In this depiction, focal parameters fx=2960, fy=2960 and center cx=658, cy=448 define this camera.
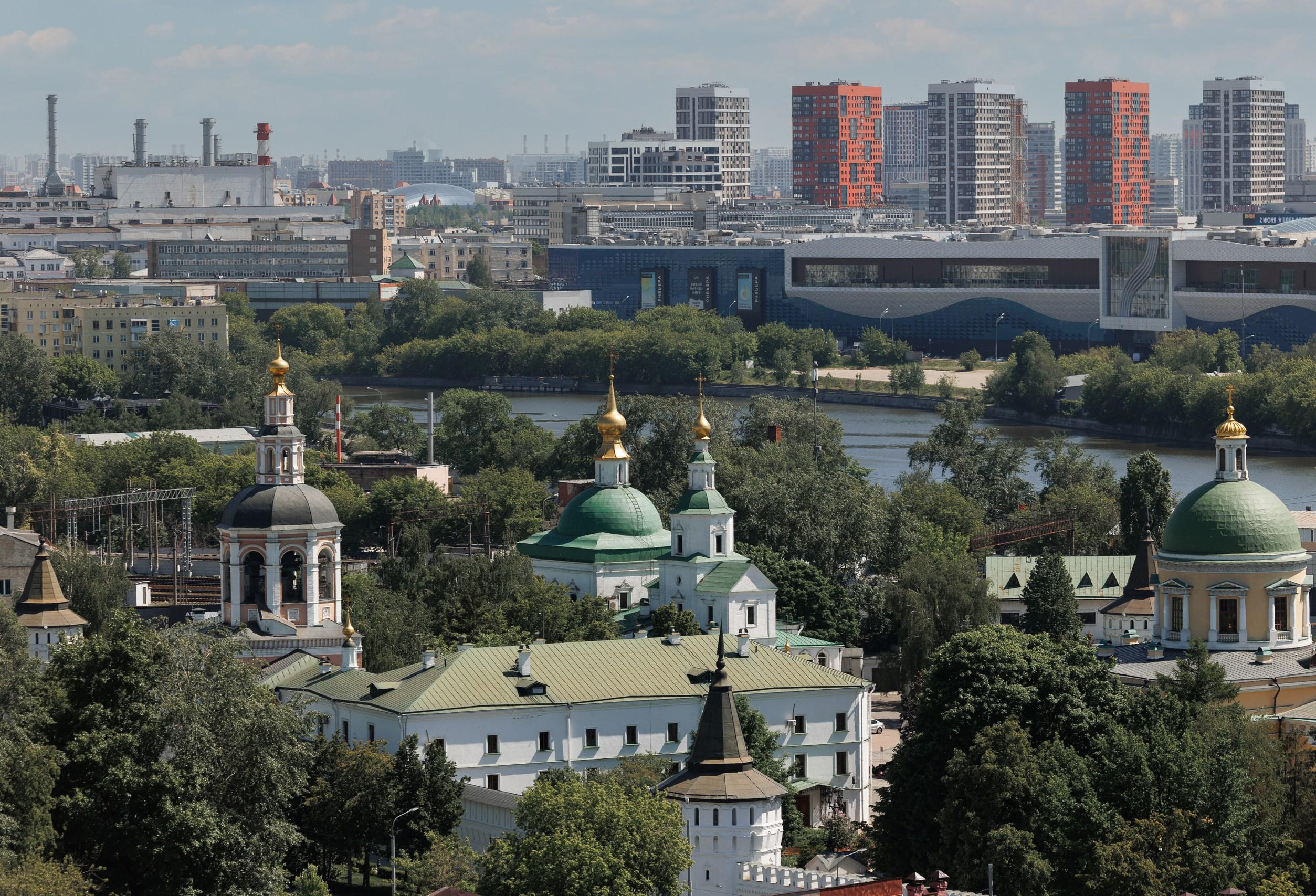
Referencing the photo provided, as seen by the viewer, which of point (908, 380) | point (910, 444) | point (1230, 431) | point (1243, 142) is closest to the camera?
point (1230, 431)

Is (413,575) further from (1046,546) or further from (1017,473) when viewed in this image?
(1017,473)

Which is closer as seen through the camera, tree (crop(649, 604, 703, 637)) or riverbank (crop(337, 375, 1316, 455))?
tree (crop(649, 604, 703, 637))

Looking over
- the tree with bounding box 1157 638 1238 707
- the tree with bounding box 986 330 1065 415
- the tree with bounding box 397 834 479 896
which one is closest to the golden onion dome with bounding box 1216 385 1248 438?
the tree with bounding box 1157 638 1238 707

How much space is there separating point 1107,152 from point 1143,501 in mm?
102208

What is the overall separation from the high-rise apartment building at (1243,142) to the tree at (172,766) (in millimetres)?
115073

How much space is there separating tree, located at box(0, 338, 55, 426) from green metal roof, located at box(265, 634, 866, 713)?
154 feet

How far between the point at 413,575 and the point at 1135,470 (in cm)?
1156

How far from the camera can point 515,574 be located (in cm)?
3816

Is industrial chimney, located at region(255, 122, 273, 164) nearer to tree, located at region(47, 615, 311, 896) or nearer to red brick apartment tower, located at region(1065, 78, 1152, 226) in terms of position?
red brick apartment tower, located at region(1065, 78, 1152, 226)

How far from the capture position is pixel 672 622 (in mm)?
35250

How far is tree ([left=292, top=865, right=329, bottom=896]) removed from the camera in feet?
83.7

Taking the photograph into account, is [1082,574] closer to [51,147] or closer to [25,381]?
[25,381]

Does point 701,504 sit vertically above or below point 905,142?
below

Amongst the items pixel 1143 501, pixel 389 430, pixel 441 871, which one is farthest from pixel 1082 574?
pixel 389 430
